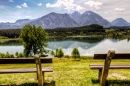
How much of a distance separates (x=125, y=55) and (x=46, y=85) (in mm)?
3219

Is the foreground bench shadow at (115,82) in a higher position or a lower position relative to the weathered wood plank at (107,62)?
lower

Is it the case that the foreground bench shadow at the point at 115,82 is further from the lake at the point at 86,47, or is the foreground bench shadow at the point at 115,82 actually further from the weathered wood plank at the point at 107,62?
the lake at the point at 86,47

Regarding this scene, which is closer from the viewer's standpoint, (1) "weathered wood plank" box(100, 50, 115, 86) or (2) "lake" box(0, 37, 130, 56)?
(1) "weathered wood plank" box(100, 50, 115, 86)

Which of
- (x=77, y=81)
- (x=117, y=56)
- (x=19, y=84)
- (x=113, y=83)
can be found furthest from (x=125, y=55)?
(x=19, y=84)

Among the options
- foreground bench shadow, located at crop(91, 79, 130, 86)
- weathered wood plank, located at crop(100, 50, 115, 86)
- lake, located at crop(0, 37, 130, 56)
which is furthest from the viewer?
lake, located at crop(0, 37, 130, 56)

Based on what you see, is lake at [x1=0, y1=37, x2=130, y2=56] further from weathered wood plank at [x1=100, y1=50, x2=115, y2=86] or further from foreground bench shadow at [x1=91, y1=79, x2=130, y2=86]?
weathered wood plank at [x1=100, y1=50, x2=115, y2=86]

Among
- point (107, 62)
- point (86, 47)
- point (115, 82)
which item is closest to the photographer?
point (107, 62)

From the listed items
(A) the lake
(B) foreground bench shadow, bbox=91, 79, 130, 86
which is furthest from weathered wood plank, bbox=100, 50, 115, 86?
(A) the lake

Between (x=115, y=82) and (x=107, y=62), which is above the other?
(x=107, y=62)

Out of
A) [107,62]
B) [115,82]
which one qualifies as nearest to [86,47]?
[115,82]

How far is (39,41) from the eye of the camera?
2060 inches

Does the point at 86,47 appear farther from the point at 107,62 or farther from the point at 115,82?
the point at 107,62

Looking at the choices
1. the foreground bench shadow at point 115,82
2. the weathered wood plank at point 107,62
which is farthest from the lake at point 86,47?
the weathered wood plank at point 107,62

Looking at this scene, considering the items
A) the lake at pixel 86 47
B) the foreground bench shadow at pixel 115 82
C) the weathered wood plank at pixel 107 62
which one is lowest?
the lake at pixel 86 47
